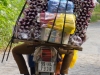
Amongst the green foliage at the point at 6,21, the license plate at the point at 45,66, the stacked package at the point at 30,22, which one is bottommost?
the green foliage at the point at 6,21

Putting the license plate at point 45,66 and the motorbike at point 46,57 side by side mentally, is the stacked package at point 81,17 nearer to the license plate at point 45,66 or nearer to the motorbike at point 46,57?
the motorbike at point 46,57

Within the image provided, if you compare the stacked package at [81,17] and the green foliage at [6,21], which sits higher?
the stacked package at [81,17]

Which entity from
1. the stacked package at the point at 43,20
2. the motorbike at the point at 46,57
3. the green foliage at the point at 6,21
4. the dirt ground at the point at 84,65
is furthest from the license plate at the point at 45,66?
the green foliage at the point at 6,21

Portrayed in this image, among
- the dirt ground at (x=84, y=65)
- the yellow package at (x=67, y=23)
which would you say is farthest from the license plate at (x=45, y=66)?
the dirt ground at (x=84, y=65)

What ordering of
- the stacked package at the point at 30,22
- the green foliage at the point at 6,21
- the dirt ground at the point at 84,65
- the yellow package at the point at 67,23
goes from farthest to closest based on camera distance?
the green foliage at the point at 6,21, the dirt ground at the point at 84,65, the stacked package at the point at 30,22, the yellow package at the point at 67,23

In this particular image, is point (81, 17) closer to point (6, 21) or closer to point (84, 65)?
point (84, 65)

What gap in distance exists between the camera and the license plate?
5133 mm

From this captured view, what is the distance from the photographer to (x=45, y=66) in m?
5.14

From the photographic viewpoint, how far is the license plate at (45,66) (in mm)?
5133

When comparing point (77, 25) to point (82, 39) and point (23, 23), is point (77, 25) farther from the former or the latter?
point (23, 23)

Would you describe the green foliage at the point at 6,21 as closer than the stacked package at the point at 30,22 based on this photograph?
No

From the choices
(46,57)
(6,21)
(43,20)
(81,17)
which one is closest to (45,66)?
(46,57)

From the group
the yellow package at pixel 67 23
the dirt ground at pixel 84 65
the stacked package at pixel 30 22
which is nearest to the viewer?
the yellow package at pixel 67 23

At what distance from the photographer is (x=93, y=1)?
5.52 metres
